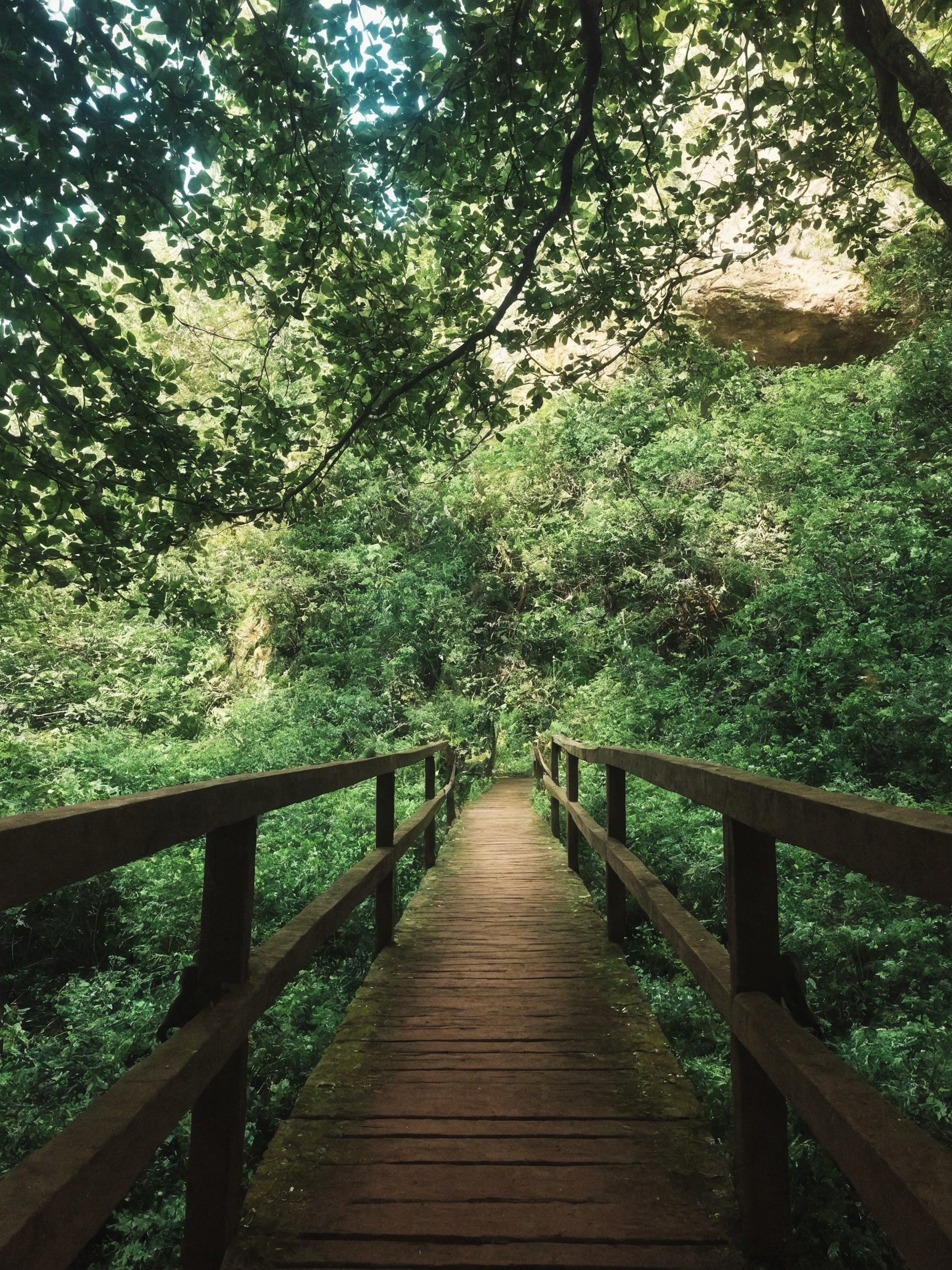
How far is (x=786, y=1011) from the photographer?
5.70 ft

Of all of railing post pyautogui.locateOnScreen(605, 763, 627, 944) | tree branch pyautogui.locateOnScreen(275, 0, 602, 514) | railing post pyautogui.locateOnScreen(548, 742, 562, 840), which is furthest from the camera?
railing post pyautogui.locateOnScreen(548, 742, 562, 840)

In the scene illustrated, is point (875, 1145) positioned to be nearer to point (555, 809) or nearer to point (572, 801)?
point (572, 801)

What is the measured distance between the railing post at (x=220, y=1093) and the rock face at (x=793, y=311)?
18.1 meters

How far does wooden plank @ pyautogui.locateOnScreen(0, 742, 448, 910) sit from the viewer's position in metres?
1.05

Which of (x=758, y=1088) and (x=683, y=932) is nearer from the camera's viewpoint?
(x=758, y=1088)

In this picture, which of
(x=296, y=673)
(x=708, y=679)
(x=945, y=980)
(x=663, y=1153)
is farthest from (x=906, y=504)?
(x=296, y=673)

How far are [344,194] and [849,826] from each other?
19.4ft

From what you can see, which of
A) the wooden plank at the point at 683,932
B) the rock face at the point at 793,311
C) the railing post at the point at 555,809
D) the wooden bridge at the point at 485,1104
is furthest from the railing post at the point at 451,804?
the rock face at the point at 793,311

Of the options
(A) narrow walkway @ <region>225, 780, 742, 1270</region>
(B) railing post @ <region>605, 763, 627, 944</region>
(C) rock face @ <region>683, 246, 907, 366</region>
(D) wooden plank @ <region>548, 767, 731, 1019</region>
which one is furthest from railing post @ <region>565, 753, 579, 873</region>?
(C) rock face @ <region>683, 246, 907, 366</region>

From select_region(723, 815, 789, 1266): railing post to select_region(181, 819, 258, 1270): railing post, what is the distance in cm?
116

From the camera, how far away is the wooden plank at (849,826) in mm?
1055

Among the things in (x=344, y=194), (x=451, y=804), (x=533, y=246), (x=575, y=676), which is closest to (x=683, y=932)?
(x=533, y=246)

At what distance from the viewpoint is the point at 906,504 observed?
39.0 ft

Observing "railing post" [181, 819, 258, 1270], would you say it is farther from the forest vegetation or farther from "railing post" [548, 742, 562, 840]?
"railing post" [548, 742, 562, 840]
